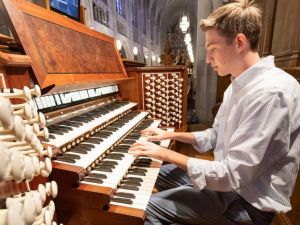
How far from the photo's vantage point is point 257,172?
1130mm

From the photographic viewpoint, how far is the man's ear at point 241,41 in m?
1.27

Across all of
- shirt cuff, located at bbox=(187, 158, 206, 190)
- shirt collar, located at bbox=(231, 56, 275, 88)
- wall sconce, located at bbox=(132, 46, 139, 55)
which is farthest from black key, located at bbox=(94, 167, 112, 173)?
wall sconce, located at bbox=(132, 46, 139, 55)

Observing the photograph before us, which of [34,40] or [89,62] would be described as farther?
[89,62]

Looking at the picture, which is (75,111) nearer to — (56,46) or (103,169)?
(56,46)

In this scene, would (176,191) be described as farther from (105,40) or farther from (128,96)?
(105,40)

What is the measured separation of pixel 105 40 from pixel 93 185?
1.82 m

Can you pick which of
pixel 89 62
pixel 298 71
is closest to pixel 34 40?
pixel 89 62

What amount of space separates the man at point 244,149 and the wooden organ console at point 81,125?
9.2 inches

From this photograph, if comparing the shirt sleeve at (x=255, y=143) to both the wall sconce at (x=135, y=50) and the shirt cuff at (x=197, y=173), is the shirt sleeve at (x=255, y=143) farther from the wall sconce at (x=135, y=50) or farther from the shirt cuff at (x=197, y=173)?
the wall sconce at (x=135, y=50)

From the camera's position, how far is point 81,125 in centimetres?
157

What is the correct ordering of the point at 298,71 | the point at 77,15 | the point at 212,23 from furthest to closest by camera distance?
the point at 77,15 < the point at 298,71 < the point at 212,23

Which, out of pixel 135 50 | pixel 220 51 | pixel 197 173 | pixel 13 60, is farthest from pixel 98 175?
pixel 135 50

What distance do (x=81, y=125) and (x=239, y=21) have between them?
4.20 feet

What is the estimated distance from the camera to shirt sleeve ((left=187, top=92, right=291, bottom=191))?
A: 1.07m
